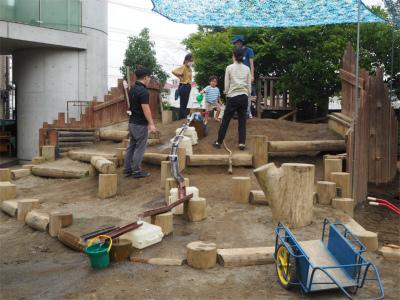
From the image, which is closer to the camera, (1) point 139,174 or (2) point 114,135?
(1) point 139,174

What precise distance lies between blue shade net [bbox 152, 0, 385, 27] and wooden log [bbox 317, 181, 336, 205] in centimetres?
508

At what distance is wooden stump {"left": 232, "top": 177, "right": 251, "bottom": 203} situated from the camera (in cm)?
659

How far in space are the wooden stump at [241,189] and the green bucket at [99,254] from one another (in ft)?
8.11

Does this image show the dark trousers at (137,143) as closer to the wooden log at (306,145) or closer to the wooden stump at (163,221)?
the wooden log at (306,145)

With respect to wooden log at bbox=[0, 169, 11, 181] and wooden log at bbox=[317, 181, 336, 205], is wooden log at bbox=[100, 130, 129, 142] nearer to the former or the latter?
wooden log at bbox=[0, 169, 11, 181]

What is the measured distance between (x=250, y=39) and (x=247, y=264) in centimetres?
1196

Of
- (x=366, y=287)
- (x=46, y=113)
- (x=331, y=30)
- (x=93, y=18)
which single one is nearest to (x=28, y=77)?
(x=46, y=113)

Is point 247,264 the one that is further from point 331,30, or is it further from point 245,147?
point 331,30

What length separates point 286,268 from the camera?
4.08 m

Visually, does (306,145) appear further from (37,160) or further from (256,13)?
(37,160)

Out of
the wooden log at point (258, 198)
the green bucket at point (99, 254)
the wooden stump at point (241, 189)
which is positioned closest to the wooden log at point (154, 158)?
the wooden stump at point (241, 189)

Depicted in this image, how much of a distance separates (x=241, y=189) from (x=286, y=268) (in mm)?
2595

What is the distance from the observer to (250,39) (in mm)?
15531

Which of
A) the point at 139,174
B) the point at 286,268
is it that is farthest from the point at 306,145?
the point at 286,268
